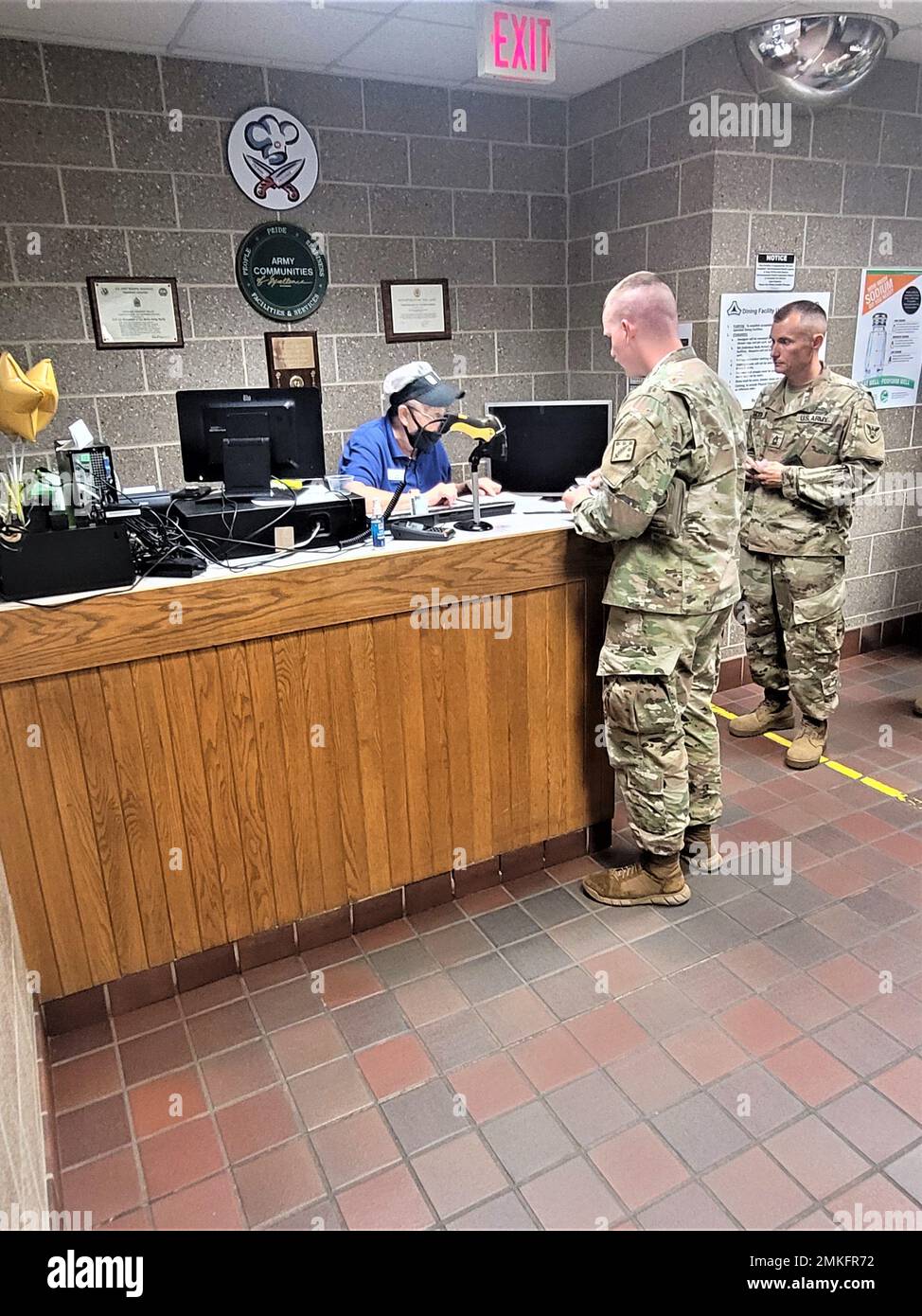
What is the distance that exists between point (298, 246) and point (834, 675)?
2896 millimetres

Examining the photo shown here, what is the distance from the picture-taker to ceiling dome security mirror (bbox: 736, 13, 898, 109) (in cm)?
332

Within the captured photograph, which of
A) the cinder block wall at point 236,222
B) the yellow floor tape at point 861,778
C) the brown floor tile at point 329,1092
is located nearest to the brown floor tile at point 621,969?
the brown floor tile at point 329,1092

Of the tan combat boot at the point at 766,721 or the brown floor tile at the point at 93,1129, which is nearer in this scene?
the brown floor tile at the point at 93,1129

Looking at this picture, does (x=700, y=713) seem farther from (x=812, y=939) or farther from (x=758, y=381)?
(x=758, y=381)

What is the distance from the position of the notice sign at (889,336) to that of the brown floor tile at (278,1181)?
4.03 meters

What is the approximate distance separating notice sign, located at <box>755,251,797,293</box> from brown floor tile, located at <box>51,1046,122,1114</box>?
3.74 meters

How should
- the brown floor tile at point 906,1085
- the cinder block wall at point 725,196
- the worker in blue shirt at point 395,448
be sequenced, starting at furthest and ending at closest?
the cinder block wall at point 725,196 < the worker in blue shirt at point 395,448 < the brown floor tile at point 906,1085

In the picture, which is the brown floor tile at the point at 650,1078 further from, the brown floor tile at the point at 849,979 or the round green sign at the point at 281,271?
the round green sign at the point at 281,271

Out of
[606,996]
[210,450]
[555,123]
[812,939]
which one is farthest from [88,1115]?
[555,123]

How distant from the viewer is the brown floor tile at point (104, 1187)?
1746mm

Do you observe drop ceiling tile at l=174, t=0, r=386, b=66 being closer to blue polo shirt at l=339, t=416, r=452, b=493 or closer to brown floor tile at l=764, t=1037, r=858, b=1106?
blue polo shirt at l=339, t=416, r=452, b=493

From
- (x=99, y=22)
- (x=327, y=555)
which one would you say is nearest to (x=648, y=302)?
(x=327, y=555)

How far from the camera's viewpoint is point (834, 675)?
3.56m

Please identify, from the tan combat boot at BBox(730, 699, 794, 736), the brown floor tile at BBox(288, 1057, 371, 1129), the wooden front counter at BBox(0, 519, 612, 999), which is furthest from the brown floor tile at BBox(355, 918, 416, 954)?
the tan combat boot at BBox(730, 699, 794, 736)
